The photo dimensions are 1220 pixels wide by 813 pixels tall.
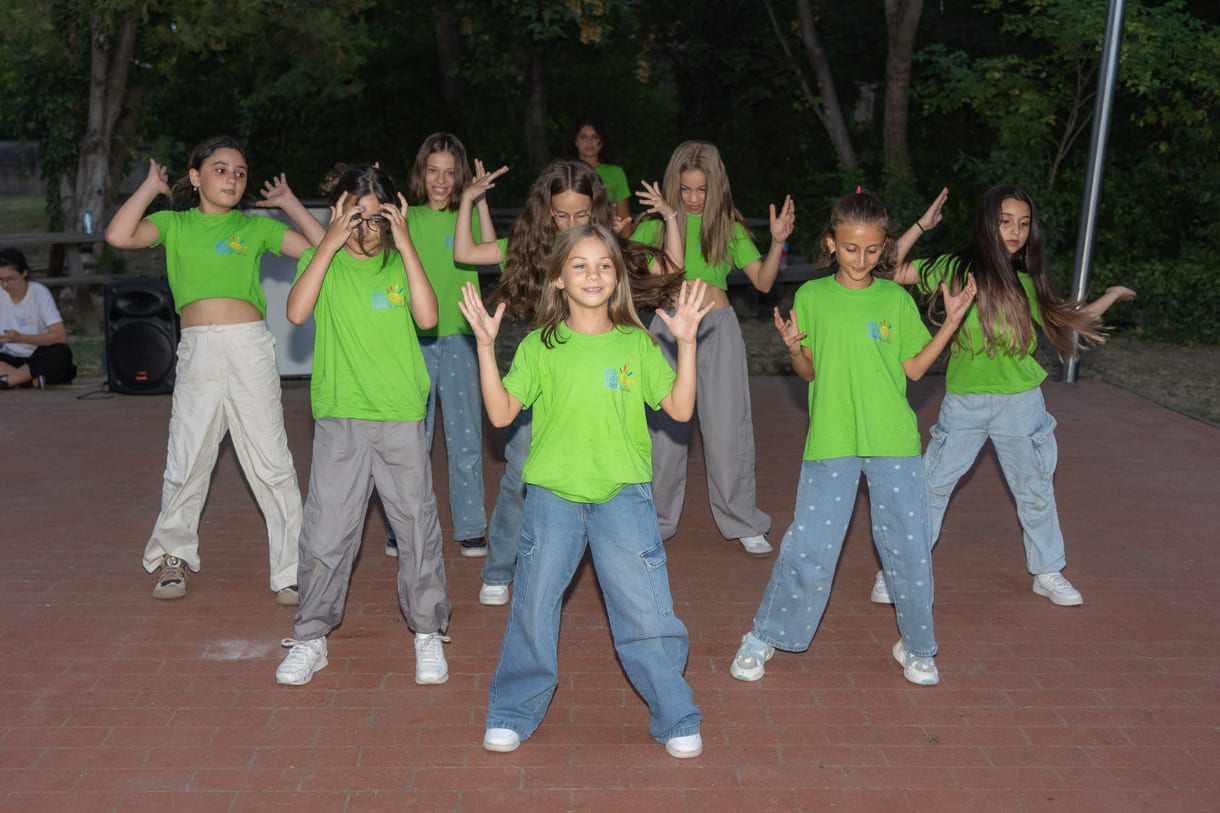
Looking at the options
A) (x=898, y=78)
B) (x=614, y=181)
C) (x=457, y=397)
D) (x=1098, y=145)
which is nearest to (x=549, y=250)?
(x=457, y=397)

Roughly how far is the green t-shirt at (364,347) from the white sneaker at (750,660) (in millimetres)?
1493

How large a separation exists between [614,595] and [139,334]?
23.5 feet

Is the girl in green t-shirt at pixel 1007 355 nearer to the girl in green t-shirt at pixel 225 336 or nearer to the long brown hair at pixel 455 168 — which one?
the long brown hair at pixel 455 168

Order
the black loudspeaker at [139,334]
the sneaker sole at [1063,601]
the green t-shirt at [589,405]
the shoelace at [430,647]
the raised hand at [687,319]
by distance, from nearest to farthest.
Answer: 1. the raised hand at [687,319]
2. the green t-shirt at [589,405]
3. the shoelace at [430,647]
4. the sneaker sole at [1063,601]
5. the black loudspeaker at [139,334]

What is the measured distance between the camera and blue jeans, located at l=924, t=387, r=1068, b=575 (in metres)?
5.25

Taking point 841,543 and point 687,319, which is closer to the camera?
point 687,319

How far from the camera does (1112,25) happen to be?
974cm

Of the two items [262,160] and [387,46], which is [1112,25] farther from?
[262,160]

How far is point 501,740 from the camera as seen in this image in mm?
4047

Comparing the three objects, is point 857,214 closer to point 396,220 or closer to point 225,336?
point 396,220

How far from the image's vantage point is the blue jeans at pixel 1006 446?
17.2 ft

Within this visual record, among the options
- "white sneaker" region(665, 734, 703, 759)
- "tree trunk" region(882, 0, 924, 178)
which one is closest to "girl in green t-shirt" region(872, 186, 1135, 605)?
"white sneaker" region(665, 734, 703, 759)

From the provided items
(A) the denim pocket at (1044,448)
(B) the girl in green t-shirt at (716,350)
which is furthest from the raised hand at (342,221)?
(A) the denim pocket at (1044,448)

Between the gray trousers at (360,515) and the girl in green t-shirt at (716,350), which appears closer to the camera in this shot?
the gray trousers at (360,515)
